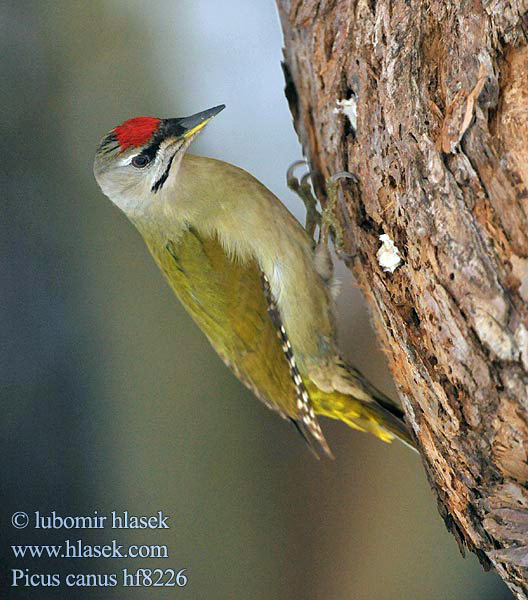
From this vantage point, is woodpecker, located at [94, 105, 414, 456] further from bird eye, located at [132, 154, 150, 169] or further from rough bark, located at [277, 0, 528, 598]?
rough bark, located at [277, 0, 528, 598]

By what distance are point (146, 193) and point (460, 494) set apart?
0.99 m

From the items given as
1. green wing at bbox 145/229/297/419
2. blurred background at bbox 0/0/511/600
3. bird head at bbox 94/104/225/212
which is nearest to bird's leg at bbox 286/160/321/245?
blurred background at bbox 0/0/511/600

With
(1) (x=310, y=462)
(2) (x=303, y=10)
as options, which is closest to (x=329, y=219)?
(2) (x=303, y=10)

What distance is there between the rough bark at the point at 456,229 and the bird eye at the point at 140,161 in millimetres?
491

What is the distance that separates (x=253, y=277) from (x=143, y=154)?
1.26 ft

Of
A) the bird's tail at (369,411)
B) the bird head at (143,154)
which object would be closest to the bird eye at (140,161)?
the bird head at (143,154)

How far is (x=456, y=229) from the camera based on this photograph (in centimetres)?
107

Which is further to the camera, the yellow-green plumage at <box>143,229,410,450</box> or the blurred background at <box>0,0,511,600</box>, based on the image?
the blurred background at <box>0,0,511,600</box>

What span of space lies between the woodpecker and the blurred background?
0.32 meters

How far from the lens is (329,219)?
1.55 metres

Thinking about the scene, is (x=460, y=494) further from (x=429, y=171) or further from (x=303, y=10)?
(x=303, y=10)

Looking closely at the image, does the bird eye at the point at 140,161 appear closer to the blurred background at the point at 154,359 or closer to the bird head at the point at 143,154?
the bird head at the point at 143,154

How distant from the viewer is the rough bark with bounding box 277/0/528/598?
1049 mm

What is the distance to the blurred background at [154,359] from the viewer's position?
1.84 metres
